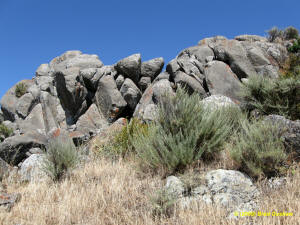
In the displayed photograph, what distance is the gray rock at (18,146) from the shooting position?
36.0ft

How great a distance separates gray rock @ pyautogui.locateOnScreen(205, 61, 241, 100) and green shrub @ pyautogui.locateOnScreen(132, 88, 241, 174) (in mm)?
7730

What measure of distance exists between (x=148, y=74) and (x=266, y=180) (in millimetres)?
15108

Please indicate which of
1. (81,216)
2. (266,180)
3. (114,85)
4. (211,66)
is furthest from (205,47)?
(81,216)

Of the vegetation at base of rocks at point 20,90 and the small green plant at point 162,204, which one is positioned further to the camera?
the vegetation at base of rocks at point 20,90

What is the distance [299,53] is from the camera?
15055 mm

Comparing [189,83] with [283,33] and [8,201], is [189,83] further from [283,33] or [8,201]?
[283,33]

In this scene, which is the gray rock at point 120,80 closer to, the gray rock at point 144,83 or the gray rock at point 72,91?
the gray rock at point 144,83

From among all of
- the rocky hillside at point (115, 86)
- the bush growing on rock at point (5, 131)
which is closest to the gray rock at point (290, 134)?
the rocky hillside at point (115, 86)

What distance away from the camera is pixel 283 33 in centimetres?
2025

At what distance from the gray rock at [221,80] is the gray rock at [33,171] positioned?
30.1 ft

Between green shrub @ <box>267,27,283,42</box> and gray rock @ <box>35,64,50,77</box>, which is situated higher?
gray rock @ <box>35,64,50,77</box>

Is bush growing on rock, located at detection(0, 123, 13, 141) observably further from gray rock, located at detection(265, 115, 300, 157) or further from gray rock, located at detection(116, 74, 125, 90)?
gray rock, located at detection(265, 115, 300, 157)

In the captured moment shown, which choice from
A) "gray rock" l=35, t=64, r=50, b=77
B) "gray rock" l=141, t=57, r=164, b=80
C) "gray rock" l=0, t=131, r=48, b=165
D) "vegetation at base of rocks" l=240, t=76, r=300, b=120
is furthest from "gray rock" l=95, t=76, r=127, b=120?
"gray rock" l=35, t=64, r=50, b=77

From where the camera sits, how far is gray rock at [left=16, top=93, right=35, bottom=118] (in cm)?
2270
